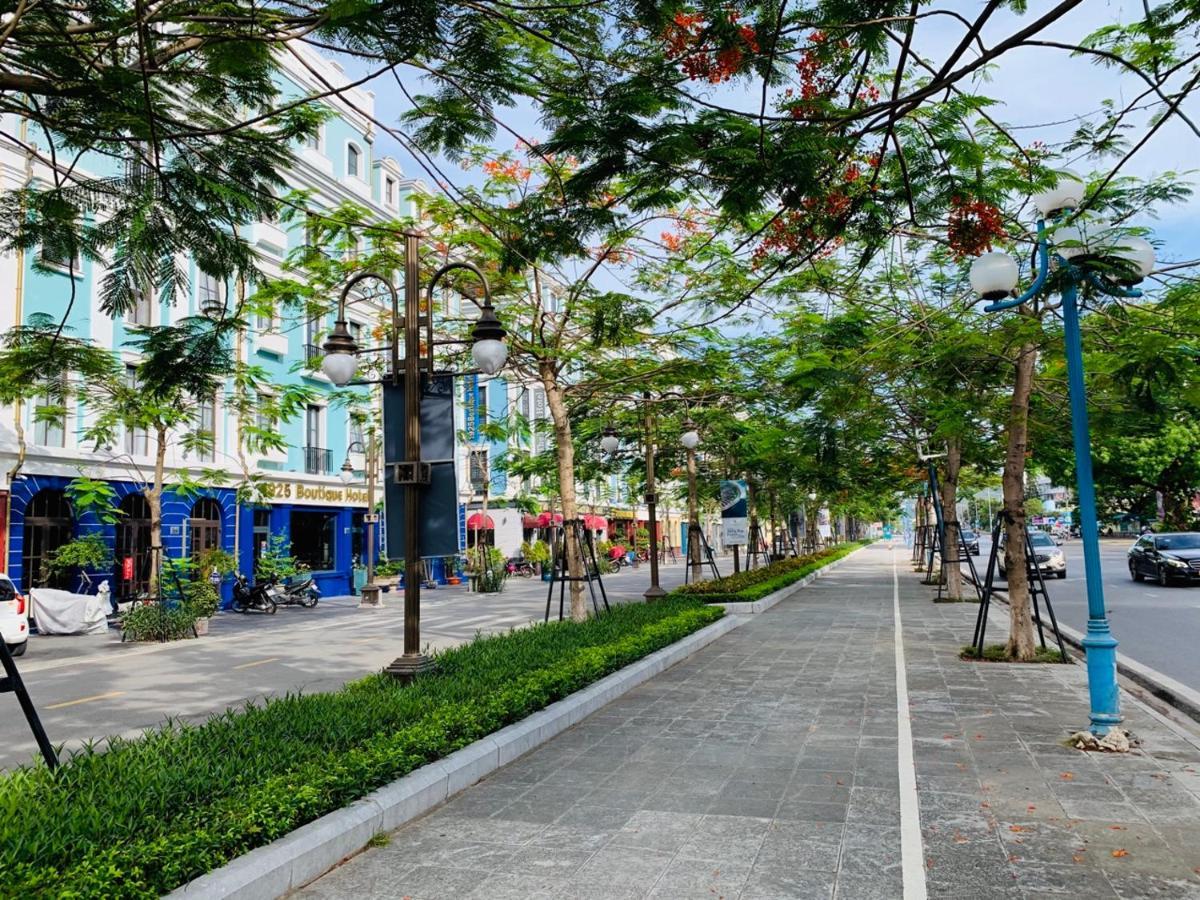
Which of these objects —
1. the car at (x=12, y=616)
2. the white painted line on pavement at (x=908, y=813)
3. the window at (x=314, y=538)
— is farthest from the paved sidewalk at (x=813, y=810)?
the window at (x=314, y=538)

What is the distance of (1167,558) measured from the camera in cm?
2311

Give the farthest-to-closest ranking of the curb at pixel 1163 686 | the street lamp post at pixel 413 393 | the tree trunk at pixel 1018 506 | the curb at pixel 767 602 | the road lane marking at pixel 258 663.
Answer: the curb at pixel 767 602 < the road lane marking at pixel 258 663 < the tree trunk at pixel 1018 506 < the curb at pixel 1163 686 < the street lamp post at pixel 413 393

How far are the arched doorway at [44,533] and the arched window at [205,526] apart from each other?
3620 millimetres

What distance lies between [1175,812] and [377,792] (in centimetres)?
482

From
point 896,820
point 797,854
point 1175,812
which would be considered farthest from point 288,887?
point 1175,812

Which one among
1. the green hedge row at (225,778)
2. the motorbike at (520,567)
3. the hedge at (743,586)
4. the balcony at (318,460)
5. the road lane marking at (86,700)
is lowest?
the motorbike at (520,567)

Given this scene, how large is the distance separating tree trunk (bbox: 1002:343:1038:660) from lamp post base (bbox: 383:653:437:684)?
23.3 ft

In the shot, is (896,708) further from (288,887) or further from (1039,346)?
(288,887)

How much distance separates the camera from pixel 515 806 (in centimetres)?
544

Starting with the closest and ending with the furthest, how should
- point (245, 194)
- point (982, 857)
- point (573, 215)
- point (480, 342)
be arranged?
point (982, 857) → point (245, 194) → point (573, 215) → point (480, 342)

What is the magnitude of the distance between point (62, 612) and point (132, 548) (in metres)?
5.04

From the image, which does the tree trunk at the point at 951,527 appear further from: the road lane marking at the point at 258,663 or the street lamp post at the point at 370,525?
the street lamp post at the point at 370,525

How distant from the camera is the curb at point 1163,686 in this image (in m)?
8.26

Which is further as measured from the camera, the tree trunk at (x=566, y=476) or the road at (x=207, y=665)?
the tree trunk at (x=566, y=476)
